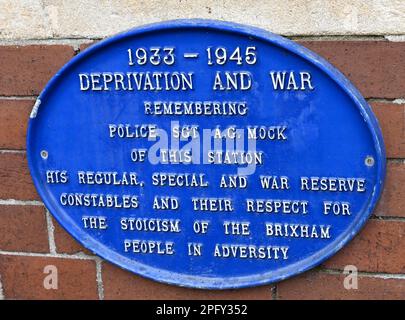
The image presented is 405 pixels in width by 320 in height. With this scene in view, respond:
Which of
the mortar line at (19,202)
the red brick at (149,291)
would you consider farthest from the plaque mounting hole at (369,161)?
the mortar line at (19,202)

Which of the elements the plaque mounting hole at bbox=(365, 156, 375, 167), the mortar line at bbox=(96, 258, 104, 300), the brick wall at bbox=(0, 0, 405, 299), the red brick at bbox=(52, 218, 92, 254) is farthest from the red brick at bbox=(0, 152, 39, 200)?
the plaque mounting hole at bbox=(365, 156, 375, 167)

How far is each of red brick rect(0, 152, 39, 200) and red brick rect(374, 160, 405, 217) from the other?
0.92m

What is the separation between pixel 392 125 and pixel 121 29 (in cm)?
69

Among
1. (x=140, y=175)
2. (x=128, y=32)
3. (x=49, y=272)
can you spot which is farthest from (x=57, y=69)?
(x=49, y=272)

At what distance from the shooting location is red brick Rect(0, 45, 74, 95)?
137 cm

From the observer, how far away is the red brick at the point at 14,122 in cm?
142

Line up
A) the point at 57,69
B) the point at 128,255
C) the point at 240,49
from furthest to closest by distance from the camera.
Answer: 1. the point at 128,255
2. the point at 57,69
3. the point at 240,49

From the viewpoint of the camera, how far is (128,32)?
127 cm

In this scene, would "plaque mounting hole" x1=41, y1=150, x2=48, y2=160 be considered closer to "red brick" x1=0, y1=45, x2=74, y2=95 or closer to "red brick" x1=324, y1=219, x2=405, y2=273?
"red brick" x1=0, y1=45, x2=74, y2=95

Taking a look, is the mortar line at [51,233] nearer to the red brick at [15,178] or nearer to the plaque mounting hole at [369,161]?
the red brick at [15,178]

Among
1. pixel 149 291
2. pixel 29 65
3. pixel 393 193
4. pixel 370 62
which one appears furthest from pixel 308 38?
pixel 149 291

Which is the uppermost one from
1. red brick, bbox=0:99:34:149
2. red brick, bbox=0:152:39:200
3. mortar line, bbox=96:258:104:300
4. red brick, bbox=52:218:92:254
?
red brick, bbox=0:99:34:149

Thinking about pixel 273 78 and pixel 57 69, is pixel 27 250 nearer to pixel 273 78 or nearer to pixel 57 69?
pixel 57 69

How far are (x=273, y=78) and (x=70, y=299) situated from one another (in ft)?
2.86
